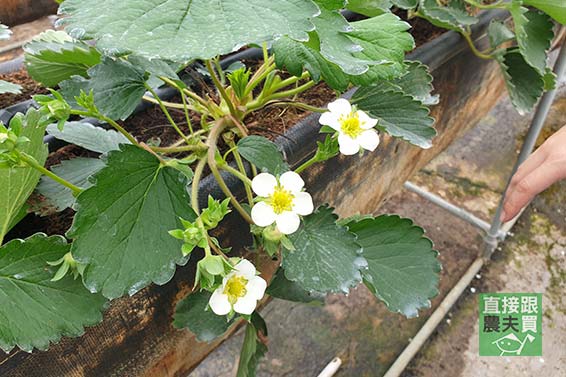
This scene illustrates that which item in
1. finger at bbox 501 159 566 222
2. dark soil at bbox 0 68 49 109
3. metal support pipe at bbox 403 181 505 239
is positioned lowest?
metal support pipe at bbox 403 181 505 239

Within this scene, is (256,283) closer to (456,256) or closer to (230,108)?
(230,108)

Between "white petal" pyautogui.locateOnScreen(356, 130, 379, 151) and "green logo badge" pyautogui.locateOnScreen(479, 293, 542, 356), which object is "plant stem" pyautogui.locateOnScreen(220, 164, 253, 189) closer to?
"white petal" pyautogui.locateOnScreen(356, 130, 379, 151)

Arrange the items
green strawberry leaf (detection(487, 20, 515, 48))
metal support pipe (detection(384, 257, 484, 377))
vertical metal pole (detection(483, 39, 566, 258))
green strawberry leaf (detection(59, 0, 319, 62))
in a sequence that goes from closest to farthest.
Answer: green strawberry leaf (detection(59, 0, 319, 62))
green strawberry leaf (detection(487, 20, 515, 48))
vertical metal pole (detection(483, 39, 566, 258))
metal support pipe (detection(384, 257, 484, 377))

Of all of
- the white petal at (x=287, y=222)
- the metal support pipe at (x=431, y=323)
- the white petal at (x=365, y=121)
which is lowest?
the metal support pipe at (x=431, y=323)

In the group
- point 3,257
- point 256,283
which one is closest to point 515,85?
point 256,283

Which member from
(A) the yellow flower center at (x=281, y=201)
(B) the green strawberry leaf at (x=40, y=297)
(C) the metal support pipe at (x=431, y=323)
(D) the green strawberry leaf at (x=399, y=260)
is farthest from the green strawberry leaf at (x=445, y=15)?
(C) the metal support pipe at (x=431, y=323)

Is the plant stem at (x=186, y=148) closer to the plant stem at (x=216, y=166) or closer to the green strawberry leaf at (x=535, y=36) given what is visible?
the plant stem at (x=216, y=166)

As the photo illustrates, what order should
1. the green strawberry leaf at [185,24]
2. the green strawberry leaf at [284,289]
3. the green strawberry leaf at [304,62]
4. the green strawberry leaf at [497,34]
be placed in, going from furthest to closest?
1. the green strawberry leaf at [497,34]
2. the green strawberry leaf at [284,289]
3. the green strawberry leaf at [304,62]
4. the green strawberry leaf at [185,24]

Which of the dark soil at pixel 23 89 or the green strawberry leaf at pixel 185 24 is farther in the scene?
the dark soil at pixel 23 89

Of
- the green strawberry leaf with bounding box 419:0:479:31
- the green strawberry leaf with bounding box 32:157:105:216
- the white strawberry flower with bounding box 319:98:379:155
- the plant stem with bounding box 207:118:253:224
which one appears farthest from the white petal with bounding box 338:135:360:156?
the green strawberry leaf with bounding box 419:0:479:31
